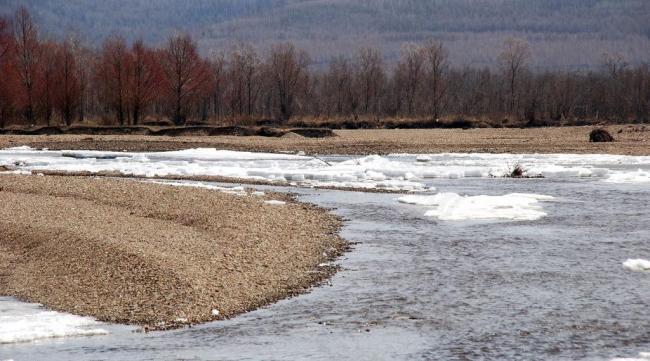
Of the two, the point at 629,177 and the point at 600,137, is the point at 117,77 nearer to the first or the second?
the point at 600,137

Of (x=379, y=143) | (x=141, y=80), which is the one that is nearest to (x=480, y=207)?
(x=379, y=143)

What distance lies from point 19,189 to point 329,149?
22.8m

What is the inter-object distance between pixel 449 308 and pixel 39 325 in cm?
465

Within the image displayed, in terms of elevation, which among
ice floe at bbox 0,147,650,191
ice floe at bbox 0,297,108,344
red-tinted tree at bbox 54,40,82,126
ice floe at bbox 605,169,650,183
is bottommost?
ice floe at bbox 0,297,108,344

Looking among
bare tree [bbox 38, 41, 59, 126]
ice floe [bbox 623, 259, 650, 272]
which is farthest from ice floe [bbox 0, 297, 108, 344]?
bare tree [bbox 38, 41, 59, 126]

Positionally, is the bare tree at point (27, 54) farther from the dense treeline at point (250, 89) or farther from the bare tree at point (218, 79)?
the bare tree at point (218, 79)

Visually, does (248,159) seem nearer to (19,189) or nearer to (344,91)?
(19,189)

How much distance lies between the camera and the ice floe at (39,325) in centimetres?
928

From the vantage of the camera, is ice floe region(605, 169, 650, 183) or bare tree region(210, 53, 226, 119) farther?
bare tree region(210, 53, 226, 119)

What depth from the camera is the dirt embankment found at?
10664 mm

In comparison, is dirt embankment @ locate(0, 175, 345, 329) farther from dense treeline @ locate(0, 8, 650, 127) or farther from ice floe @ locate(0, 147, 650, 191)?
dense treeline @ locate(0, 8, 650, 127)

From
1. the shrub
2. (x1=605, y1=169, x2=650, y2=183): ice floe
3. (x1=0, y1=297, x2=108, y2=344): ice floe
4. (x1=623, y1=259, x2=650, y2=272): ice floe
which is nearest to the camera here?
(x1=0, y1=297, x2=108, y2=344): ice floe

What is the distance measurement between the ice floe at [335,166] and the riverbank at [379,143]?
8.69 feet

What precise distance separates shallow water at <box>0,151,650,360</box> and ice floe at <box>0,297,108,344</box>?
0.48ft
